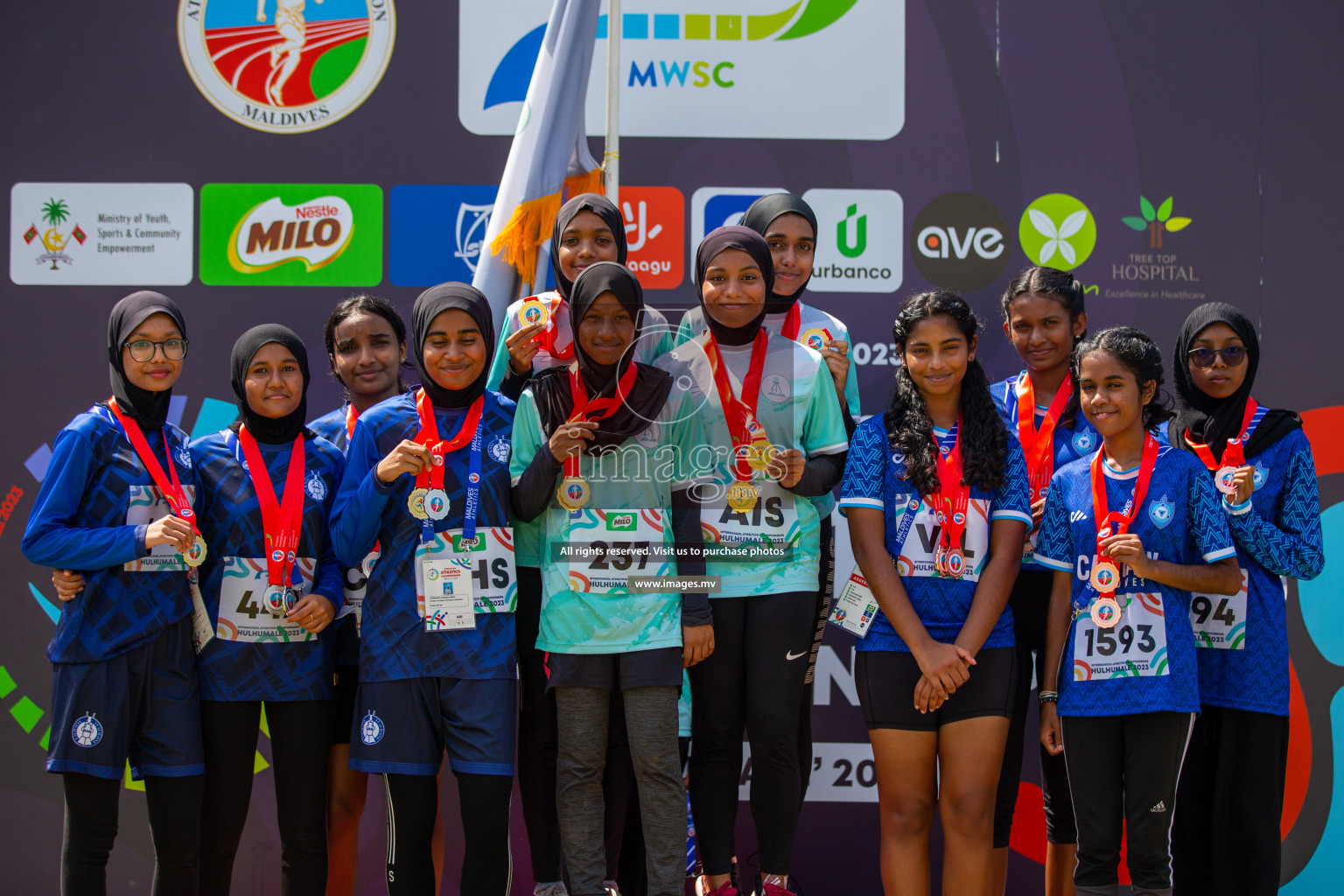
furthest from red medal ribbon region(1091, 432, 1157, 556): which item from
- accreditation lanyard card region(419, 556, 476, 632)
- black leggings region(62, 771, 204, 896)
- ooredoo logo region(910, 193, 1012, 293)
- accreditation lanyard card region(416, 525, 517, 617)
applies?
black leggings region(62, 771, 204, 896)

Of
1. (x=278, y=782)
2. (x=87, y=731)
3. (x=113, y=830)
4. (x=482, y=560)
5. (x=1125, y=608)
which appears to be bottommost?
(x=113, y=830)

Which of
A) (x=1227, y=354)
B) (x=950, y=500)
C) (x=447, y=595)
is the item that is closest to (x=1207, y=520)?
(x=1227, y=354)

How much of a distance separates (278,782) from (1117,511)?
264 cm

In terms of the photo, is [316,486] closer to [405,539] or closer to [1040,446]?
[405,539]

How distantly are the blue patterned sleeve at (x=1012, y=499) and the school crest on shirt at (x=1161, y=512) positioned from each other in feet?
1.27

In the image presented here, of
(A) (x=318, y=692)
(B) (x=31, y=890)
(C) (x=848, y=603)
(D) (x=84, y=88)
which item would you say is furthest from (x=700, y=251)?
(B) (x=31, y=890)

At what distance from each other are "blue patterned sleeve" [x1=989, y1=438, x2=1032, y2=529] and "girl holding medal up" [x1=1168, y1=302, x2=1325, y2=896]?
72cm

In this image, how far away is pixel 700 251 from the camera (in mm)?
3082

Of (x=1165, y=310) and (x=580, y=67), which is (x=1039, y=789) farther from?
(x=580, y=67)

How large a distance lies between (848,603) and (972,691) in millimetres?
419

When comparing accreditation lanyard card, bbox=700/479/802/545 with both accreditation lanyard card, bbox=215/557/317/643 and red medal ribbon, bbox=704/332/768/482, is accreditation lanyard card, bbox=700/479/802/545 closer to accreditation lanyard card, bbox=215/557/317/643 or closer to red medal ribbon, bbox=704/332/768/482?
red medal ribbon, bbox=704/332/768/482

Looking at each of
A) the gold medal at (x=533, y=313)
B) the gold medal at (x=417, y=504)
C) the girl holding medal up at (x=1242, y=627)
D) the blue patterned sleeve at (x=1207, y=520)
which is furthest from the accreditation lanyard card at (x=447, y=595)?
the girl holding medal up at (x=1242, y=627)

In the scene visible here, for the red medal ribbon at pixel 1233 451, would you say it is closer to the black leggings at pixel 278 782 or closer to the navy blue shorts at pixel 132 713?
the black leggings at pixel 278 782

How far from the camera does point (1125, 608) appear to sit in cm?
291
